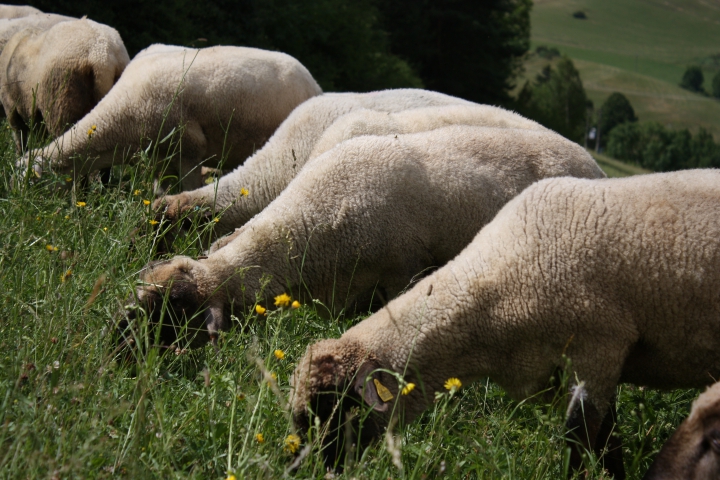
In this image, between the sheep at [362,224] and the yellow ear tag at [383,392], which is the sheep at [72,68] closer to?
the sheep at [362,224]

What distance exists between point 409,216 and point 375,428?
1.52 m

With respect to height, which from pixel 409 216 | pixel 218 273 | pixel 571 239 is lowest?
pixel 218 273

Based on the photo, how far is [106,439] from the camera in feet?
8.29

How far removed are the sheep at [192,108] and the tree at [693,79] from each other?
12689 cm

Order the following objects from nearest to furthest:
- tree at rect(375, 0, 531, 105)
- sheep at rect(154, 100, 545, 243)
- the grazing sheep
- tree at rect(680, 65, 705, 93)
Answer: sheep at rect(154, 100, 545, 243), the grazing sheep, tree at rect(375, 0, 531, 105), tree at rect(680, 65, 705, 93)

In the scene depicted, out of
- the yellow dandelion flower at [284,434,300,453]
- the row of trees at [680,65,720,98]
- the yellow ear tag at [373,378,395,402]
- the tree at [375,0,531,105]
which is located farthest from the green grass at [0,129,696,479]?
the row of trees at [680,65,720,98]

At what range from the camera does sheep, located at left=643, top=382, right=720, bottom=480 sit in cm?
275

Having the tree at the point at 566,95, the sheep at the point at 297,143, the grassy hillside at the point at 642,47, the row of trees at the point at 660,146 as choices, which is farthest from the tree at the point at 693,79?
the sheep at the point at 297,143

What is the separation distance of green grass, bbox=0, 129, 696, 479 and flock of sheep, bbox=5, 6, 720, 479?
19cm

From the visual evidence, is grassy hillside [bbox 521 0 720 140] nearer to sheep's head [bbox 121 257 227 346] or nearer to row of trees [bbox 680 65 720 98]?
row of trees [bbox 680 65 720 98]

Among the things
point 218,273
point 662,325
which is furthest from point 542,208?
point 218,273

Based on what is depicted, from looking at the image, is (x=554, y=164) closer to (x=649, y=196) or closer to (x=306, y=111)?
(x=649, y=196)

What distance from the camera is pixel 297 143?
580cm

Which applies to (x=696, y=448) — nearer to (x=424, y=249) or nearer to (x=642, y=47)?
(x=424, y=249)
